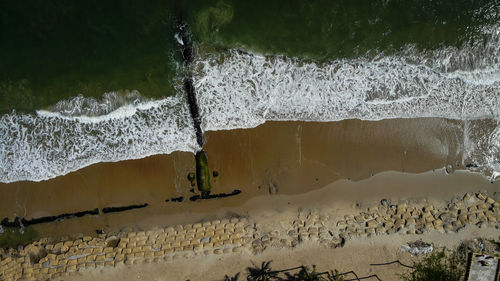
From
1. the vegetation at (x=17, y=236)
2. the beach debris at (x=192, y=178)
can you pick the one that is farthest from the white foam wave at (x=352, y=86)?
the vegetation at (x=17, y=236)

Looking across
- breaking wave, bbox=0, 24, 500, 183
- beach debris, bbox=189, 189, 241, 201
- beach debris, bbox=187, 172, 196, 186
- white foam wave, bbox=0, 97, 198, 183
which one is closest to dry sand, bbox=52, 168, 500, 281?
beach debris, bbox=189, 189, 241, 201

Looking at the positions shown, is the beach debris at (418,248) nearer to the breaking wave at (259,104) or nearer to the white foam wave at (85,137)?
the breaking wave at (259,104)

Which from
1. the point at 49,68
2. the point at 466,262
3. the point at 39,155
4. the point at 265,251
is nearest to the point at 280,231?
the point at 265,251

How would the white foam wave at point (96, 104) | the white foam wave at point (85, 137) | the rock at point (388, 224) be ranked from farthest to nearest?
the white foam wave at point (96, 104), the white foam wave at point (85, 137), the rock at point (388, 224)

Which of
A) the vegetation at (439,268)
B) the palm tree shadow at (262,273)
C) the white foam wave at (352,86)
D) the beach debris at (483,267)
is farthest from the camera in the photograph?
the white foam wave at (352,86)

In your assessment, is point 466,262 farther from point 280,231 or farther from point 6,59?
point 6,59

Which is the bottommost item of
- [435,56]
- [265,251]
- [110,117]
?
[265,251]

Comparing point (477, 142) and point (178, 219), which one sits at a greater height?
point (477, 142)

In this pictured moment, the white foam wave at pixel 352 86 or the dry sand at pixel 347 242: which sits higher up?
the white foam wave at pixel 352 86
